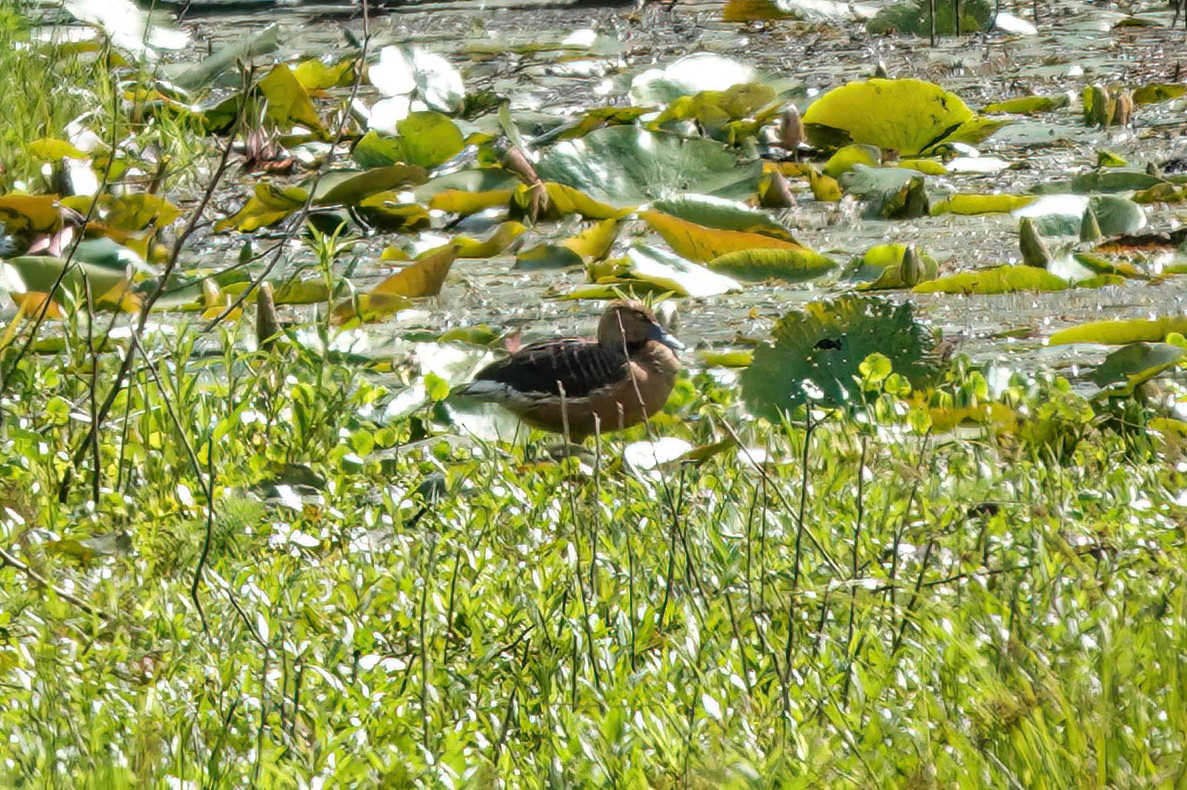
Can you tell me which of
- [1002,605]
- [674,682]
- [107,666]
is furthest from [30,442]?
[1002,605]

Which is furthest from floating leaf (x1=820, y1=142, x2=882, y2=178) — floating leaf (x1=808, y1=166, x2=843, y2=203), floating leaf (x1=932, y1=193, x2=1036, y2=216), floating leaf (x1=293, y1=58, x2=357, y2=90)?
floating leaf (x1=293, y1=58, x2=357, y2=90)

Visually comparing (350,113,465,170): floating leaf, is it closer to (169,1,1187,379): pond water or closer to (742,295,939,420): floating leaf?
(169,1,1187,379): pond water

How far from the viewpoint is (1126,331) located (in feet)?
11.2

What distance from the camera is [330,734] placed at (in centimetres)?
205

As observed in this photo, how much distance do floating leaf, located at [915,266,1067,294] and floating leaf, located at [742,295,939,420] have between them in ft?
1.93

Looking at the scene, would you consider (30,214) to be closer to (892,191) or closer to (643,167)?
(643,167)

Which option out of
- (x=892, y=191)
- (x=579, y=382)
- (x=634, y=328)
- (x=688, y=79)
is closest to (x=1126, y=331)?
(x=634, y=328)

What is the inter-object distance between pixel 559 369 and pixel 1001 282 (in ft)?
3.98

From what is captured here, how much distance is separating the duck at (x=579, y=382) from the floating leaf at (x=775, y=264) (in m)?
0.82

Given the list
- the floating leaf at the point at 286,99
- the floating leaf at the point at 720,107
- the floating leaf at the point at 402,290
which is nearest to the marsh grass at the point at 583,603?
the floating leaf at the point at 402,290

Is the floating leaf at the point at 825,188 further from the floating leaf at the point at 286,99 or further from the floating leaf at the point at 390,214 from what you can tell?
the floating leaf at the point at 286,99

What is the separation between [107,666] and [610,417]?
4.28ft

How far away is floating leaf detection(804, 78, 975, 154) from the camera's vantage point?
505 centimetres

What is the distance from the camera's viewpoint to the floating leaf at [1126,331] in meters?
3.38
